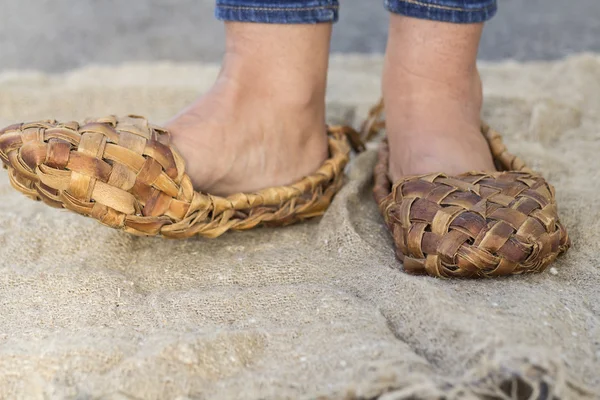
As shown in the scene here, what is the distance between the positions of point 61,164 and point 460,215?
1.52ft

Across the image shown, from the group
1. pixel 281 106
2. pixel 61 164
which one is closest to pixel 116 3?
pixel 281 106

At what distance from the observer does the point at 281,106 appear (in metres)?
0.97

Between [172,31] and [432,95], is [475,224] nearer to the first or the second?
[432,95]

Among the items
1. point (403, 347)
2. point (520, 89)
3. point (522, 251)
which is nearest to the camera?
point (403, 347)

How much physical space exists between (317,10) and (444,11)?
181mm

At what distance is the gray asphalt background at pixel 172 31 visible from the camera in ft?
7.41

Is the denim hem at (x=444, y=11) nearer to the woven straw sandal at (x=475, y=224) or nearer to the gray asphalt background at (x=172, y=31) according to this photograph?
the woven straw sandal at (x=475, y=224)

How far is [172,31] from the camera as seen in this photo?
2.41m

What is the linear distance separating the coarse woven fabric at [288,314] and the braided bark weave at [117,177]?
0.23 ft

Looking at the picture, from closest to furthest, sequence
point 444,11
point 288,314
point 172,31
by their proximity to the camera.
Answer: point 288,314 < point 444,11 < point 172,31

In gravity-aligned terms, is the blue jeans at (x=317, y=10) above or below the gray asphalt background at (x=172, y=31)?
above

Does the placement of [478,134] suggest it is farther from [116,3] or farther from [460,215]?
[116,3]

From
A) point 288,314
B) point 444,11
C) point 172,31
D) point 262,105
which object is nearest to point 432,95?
point 444,11

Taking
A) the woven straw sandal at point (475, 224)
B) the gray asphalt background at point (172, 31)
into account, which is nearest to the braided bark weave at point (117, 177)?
the woven straw sandal at point (475, 224)
